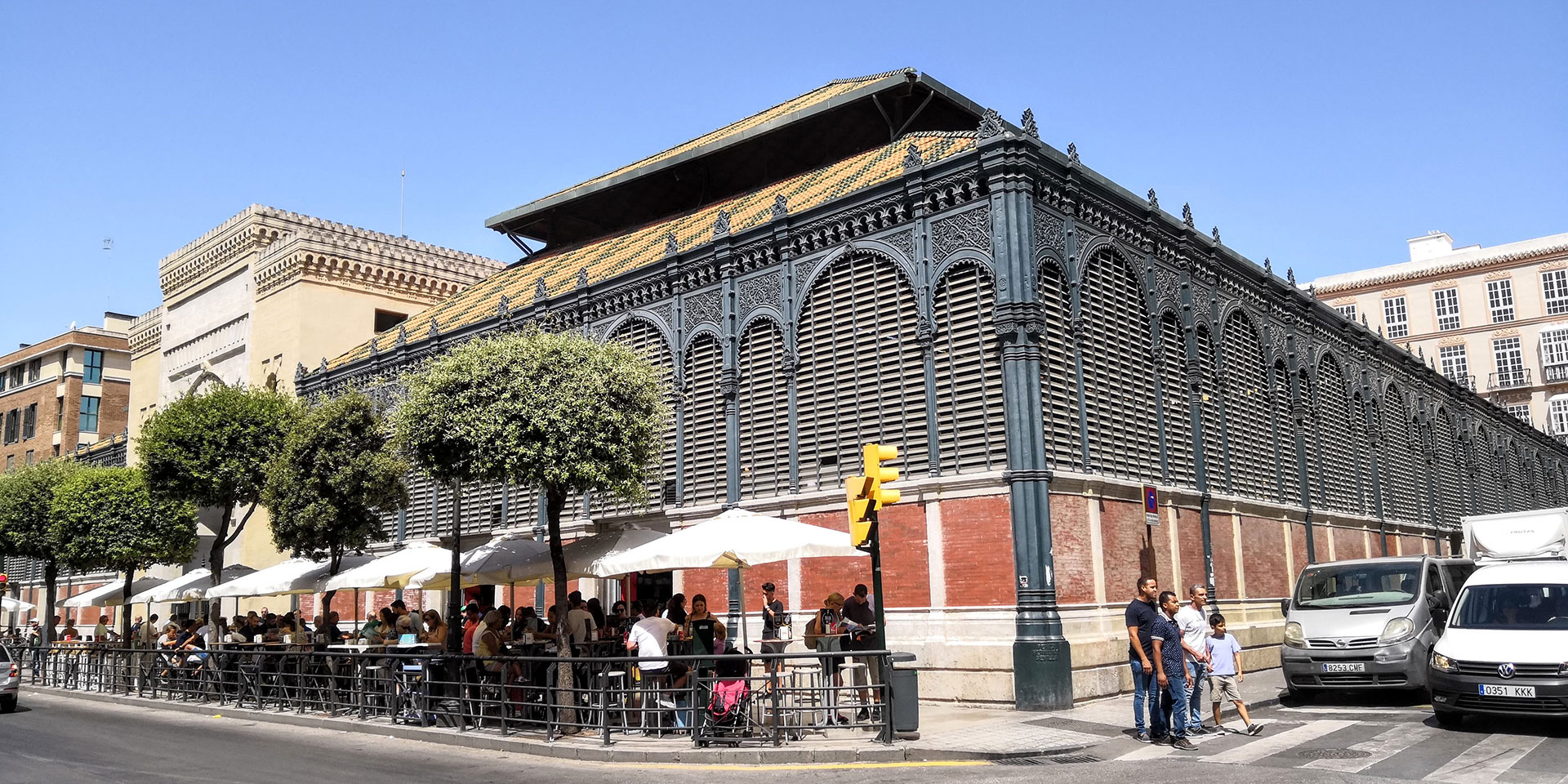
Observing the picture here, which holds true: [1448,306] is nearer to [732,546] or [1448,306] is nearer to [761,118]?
[761,118]

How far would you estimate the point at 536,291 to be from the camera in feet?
88.4

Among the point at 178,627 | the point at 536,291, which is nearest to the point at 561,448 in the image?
the point at 536,291

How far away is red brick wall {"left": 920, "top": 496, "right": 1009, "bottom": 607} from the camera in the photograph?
16.9 metres

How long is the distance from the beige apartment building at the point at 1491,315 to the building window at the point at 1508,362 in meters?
0.05

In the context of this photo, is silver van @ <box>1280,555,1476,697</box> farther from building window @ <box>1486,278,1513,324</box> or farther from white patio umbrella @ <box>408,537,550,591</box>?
building window @ <box>1486,278,1513,324</box>

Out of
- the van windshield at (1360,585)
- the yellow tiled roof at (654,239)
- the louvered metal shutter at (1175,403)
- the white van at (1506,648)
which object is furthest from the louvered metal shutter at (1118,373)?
the white van at (1506,648)

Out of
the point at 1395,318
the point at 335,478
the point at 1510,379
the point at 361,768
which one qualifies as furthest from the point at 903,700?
the point at 1395,318

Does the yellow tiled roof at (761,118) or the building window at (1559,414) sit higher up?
the yellow tiled roof at (761,118)

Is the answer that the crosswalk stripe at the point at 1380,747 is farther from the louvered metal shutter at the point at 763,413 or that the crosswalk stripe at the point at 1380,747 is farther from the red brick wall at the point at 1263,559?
the louvered metal shutter at the point at 763,413

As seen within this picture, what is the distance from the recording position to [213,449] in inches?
1080

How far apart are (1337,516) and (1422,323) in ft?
146

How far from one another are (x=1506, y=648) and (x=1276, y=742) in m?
2.71

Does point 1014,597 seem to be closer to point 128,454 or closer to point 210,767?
point 210,767

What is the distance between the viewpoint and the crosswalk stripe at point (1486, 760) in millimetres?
9641
